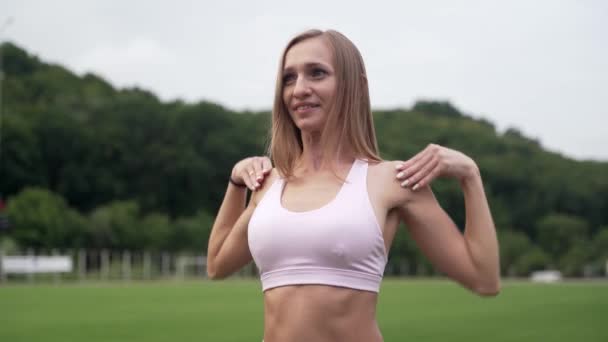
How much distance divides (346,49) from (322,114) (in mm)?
216

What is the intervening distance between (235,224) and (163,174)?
77.5 metres

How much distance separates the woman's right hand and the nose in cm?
32

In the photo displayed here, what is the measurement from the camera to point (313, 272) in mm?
2902

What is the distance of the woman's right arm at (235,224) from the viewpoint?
3.26 metres

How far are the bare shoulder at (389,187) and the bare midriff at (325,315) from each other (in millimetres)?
282

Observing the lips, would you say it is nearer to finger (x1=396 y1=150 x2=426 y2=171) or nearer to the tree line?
finger (x1=396 y1=150 x2=426 y2=171)

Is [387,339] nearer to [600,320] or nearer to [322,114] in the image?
[600,320]

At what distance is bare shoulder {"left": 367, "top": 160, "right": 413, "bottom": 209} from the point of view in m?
2.97

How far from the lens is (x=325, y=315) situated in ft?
9.48

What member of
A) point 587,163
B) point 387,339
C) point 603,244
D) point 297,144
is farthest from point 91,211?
point 297,144

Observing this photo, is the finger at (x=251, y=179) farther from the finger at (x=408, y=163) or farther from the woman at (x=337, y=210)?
the finger at (x=408, y=163)

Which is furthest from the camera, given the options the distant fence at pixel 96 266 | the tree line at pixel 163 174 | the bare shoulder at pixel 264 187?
the tree line at pixel 163 174

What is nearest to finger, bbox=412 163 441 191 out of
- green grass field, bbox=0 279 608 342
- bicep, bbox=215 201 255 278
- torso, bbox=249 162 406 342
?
torso, bbox=249 162 406 342

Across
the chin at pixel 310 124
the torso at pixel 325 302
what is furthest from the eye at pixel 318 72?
the torso at pixel 325 302
